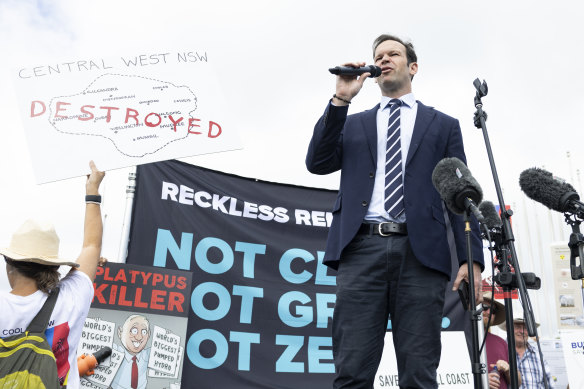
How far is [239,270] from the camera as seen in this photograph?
177 inches

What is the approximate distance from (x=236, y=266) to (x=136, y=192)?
1.03 m

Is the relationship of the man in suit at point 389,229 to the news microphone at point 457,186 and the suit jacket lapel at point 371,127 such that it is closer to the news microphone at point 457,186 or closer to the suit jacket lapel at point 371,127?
the suit jacket lapel at point 371,127

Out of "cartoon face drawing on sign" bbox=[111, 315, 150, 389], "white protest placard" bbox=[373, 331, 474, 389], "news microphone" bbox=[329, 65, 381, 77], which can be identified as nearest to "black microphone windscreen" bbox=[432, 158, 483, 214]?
"news microphone" bbox=[329, 65, 381, 77]

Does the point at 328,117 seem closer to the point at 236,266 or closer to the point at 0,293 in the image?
the point at 0,293

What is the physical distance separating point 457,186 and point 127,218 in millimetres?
2891

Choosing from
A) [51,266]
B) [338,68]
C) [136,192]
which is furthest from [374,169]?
[136,192]

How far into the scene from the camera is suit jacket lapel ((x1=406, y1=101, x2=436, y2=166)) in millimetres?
2178

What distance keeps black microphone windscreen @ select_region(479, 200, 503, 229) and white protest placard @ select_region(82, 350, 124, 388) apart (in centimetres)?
264

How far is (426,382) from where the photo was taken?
1.86 m

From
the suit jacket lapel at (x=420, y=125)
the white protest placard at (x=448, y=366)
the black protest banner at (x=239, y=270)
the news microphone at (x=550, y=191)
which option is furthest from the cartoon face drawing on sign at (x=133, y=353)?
the news microphone at (x=550, y=191)

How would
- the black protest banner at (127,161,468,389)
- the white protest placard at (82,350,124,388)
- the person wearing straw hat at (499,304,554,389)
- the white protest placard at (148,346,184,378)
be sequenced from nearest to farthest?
the white protest placard at (82,350,124,388), the white protest placard at (148,346,184,378), the black protest banner at (127,161,468,389), the person wearing straw hat at (499,304,554,389)

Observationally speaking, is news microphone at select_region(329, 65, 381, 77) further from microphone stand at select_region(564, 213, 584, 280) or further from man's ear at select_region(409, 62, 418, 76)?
microphone stand at select_region(564, 213, 584, 280)

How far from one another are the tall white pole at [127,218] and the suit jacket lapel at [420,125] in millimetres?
2574

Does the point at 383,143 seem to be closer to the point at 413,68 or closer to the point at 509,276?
the point at 413,68
